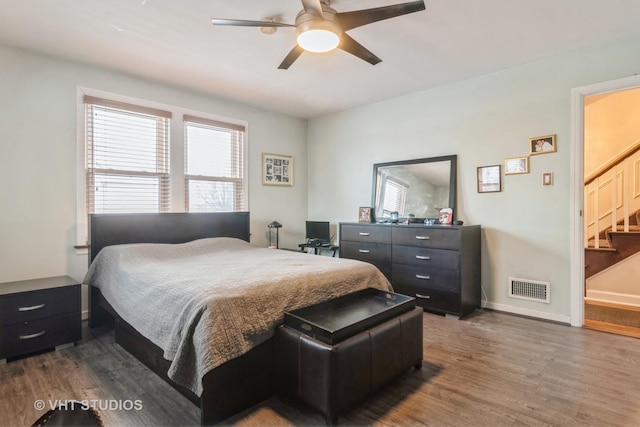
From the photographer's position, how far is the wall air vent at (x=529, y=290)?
3.25m

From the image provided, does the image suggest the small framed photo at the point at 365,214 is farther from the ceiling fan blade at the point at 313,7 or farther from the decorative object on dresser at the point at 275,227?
the ceiling fan blade at the point at 313,7

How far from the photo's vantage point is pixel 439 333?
9.63 feet

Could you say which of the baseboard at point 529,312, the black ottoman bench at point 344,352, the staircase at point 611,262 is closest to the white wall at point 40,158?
the black ottoman bench at point 344,352

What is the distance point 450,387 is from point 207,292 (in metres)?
1.59

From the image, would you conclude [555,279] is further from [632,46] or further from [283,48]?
[283,48]

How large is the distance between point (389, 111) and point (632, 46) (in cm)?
238

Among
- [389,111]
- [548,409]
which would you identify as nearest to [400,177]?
[389,111]

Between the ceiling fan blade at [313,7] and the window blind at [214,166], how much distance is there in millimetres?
2516

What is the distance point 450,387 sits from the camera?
202cm

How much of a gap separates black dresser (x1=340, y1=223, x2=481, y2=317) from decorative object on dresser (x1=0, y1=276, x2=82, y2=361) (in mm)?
2987

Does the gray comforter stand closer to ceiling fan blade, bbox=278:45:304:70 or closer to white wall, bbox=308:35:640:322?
ceiling fan blade, bbox=278:45:304:70

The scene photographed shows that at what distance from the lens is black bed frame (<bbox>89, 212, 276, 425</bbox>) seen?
1.69 m

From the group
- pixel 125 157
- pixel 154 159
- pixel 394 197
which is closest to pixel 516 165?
pixel 394 197

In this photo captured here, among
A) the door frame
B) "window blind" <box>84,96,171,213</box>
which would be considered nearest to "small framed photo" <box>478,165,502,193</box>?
the door frame
